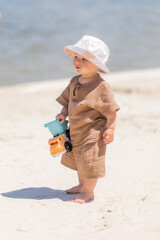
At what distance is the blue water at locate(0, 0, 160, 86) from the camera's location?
1082 centimetres

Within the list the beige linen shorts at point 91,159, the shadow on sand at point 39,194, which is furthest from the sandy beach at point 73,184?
the beige linen shorts at point 91,159

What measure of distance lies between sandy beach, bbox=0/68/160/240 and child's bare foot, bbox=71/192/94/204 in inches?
1.6

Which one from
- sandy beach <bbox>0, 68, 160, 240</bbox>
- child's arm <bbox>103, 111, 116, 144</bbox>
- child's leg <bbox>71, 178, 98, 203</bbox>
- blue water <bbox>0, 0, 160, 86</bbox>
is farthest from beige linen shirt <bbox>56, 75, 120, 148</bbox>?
blue water <bbox>0, 0, 160, 86</bbox>

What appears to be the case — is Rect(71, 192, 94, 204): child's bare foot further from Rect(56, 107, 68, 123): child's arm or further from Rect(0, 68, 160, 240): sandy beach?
Rect(56, 107, 68, 123): child's arm

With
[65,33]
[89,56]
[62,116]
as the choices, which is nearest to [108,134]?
[62,116]

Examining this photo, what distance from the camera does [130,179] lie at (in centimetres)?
362

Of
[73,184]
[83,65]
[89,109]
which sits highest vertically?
[83,65]

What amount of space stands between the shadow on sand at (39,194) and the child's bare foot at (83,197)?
8 centimetres

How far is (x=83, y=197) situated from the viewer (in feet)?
10.5

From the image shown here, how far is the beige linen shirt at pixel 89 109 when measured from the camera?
9.90 feet

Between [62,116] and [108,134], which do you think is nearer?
[108,134]

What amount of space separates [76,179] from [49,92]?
398 cm

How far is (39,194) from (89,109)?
776mm

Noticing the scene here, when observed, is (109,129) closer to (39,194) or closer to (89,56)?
(89,56)
